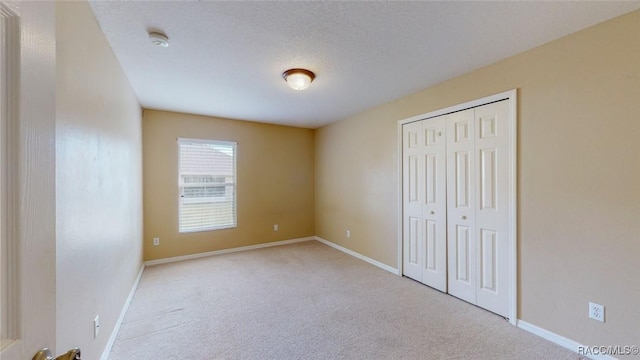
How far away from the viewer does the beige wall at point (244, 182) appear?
4.08m

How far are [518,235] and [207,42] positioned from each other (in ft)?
10.5

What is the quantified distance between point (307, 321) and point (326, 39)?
2509 mm

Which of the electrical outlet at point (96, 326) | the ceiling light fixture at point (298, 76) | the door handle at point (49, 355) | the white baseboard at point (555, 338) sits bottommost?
the white baseboard at point (555, 338)

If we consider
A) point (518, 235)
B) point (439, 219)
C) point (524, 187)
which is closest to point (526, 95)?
point (524, 187)

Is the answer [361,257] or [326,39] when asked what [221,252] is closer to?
[361,257]

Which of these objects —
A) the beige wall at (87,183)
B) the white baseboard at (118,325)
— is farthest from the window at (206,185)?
the beige wall at (87,183)

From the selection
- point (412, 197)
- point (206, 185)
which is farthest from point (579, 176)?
point (206, 185)

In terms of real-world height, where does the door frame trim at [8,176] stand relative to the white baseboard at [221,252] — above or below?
above

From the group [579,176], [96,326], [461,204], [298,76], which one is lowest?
[96,326]

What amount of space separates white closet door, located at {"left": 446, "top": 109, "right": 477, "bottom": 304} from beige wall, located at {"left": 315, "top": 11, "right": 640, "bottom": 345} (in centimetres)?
36

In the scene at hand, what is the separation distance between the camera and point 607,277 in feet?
6.14

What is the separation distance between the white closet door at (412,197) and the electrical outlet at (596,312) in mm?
1558

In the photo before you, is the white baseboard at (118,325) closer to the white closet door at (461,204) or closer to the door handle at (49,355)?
the door handle at (49,355)

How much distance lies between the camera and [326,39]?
2113mm
